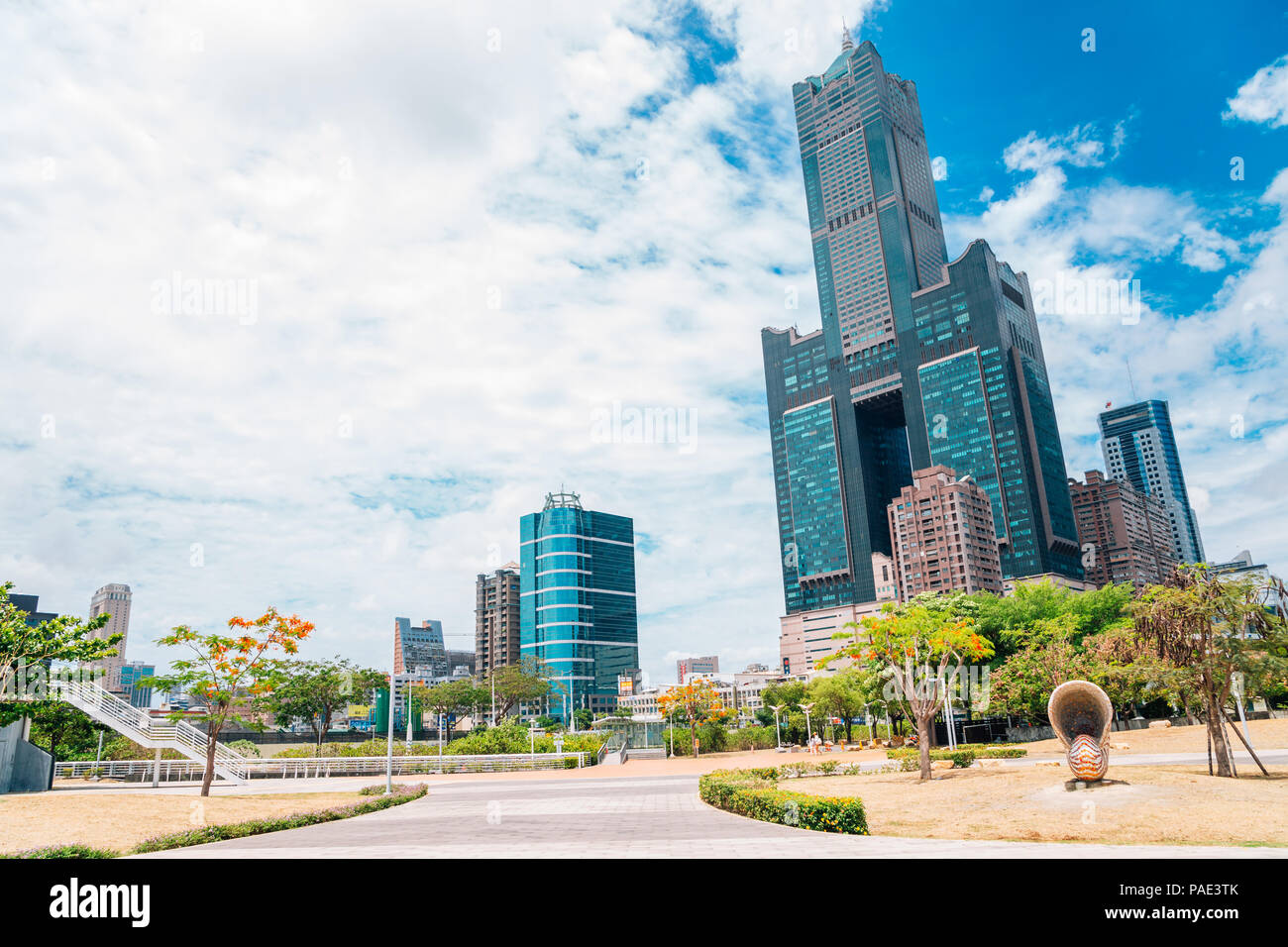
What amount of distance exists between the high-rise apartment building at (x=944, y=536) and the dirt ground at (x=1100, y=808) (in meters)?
139

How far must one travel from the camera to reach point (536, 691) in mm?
82500

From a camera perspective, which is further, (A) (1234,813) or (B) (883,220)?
(B) (883,220)

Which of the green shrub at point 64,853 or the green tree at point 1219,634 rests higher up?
the green tree at point 1219,634

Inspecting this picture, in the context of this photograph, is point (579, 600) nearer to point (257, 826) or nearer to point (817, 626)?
point (817, 626)

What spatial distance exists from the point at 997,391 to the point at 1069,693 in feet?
533

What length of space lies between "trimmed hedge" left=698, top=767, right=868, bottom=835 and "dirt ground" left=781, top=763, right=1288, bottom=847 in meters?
0.75

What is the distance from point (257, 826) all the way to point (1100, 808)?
59.9 feet

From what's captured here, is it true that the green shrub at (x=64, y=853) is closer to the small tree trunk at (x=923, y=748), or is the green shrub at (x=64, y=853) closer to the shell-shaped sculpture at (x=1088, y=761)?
the shell-shaped sculpture at (x=1088, y=761)

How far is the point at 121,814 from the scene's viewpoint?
1831cm

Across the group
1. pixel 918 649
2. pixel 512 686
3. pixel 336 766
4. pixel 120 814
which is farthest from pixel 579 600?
pixel 120 814

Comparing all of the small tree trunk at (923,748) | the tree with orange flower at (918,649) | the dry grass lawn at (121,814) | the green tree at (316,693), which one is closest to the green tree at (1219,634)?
the tree with orange flower at (918,649)

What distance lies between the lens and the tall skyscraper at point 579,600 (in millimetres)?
161125
